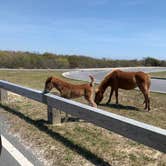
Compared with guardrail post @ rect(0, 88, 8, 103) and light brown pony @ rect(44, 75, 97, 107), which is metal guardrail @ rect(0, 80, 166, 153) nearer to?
light brown pony @ rect(44, 75, 97, 107)

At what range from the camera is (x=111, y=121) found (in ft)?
23.5

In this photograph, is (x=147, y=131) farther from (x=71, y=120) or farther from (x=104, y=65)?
(x=104, y=65)

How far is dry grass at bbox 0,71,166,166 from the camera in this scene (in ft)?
24.0

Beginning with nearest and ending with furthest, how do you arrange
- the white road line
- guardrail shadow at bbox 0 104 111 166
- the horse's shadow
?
the white road line, guardrail shadow at bbox 0 104 111 166, the horse's shadow

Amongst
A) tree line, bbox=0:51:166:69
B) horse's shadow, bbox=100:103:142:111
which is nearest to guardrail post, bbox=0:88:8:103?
horse's shadow, bbox=100:103:142:111

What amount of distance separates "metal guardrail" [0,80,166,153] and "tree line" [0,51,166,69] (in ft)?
173

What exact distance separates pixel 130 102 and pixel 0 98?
4.77 metres

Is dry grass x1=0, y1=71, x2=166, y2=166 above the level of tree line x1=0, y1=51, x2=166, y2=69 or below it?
above

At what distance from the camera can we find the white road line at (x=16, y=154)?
23.2ft

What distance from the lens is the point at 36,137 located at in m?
9.15

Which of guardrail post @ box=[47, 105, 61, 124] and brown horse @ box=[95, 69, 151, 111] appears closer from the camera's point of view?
guardrail post @ box=[47, 105, 61, 124]

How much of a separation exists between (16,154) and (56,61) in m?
61.1

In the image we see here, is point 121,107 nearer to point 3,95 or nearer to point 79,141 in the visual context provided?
point 3,95

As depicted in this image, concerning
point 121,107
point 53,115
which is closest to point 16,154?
point 53,115
